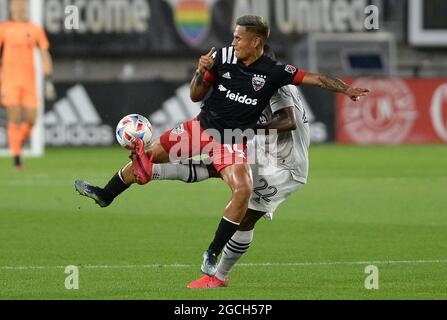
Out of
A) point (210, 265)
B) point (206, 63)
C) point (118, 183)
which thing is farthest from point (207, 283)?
point (206, 63)

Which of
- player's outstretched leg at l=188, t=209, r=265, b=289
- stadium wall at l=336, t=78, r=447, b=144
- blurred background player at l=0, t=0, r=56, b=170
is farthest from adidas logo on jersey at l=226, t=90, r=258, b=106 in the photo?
stadium wall at l=336, t=78, r=447, b=144

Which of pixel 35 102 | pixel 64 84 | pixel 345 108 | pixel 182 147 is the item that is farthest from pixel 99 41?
pixel 182 147

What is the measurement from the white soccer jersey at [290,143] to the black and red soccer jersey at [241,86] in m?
0.17

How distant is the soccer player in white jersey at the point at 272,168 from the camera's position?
905 cm

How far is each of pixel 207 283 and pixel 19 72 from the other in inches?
522

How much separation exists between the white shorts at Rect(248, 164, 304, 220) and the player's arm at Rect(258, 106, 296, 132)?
36 centimetres

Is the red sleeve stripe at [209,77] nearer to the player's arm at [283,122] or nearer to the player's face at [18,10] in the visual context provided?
the player's arm at [283,122]

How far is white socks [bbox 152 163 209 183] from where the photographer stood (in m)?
9.36

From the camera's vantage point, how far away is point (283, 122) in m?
9.09

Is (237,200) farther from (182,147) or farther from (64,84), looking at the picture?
(64,84)

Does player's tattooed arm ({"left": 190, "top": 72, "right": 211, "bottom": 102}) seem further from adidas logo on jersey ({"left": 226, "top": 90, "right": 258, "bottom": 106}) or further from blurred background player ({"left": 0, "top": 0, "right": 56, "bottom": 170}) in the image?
blurred background player ({"left": 0, "top": 0, "right": 56, "bottom": 170})

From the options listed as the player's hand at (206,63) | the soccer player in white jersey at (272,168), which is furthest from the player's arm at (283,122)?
the player's hand at (206,63)

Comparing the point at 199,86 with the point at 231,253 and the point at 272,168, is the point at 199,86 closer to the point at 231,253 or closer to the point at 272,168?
the point at 272,168

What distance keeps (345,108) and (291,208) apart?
506 inches
